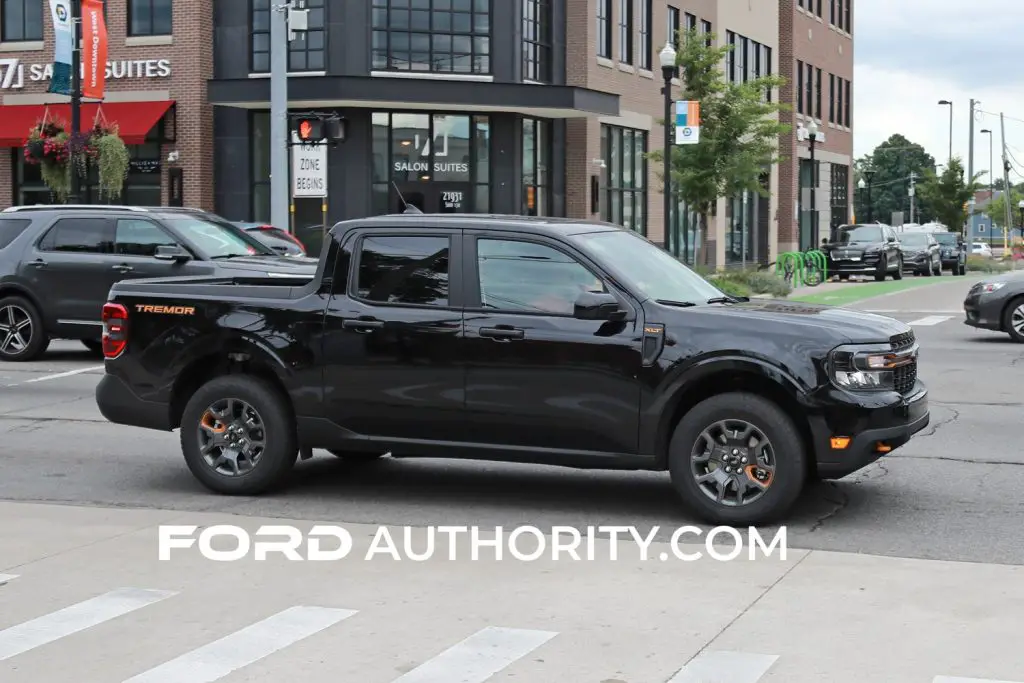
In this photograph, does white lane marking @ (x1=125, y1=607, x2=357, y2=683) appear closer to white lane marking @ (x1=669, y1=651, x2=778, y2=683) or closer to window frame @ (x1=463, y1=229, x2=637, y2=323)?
white lane marking @ (x1=669, y1=651, x2=778, y2=683)

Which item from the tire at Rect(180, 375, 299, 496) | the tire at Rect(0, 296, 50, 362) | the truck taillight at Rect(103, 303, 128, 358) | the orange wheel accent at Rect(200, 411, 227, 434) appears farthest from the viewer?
the tire at Rect(0, 296, 50, 362)

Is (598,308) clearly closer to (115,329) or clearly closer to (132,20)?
(115,329)

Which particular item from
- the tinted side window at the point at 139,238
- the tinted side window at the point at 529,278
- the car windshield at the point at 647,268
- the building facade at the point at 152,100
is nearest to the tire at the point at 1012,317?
the tinted side window at the point at 139,238

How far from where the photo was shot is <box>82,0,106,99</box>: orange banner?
31125 mm

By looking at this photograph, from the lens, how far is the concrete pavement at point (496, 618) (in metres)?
5.86

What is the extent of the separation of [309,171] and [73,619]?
18471 millimetres

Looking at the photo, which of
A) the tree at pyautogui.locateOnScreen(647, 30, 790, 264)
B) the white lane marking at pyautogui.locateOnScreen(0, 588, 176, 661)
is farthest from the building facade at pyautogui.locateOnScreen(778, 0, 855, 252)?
the white lane marking at pyautogui.locateOnScreen(0, 588, 176, 661)

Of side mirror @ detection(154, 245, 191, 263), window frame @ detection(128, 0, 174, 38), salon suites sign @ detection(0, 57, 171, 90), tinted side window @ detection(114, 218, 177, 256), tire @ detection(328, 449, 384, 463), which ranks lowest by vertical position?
tire @ detection(328, 449, 384, 463)

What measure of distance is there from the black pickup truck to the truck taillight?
0.04ft

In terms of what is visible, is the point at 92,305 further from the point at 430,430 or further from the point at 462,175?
the point at 462,175

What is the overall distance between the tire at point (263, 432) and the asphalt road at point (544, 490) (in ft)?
0.40

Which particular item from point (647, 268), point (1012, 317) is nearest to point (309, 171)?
point (1012, 317)

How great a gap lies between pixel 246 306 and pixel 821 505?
383 centimetres

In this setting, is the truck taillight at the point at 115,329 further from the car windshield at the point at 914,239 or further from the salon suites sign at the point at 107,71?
the car windshield at the point at 914,239
